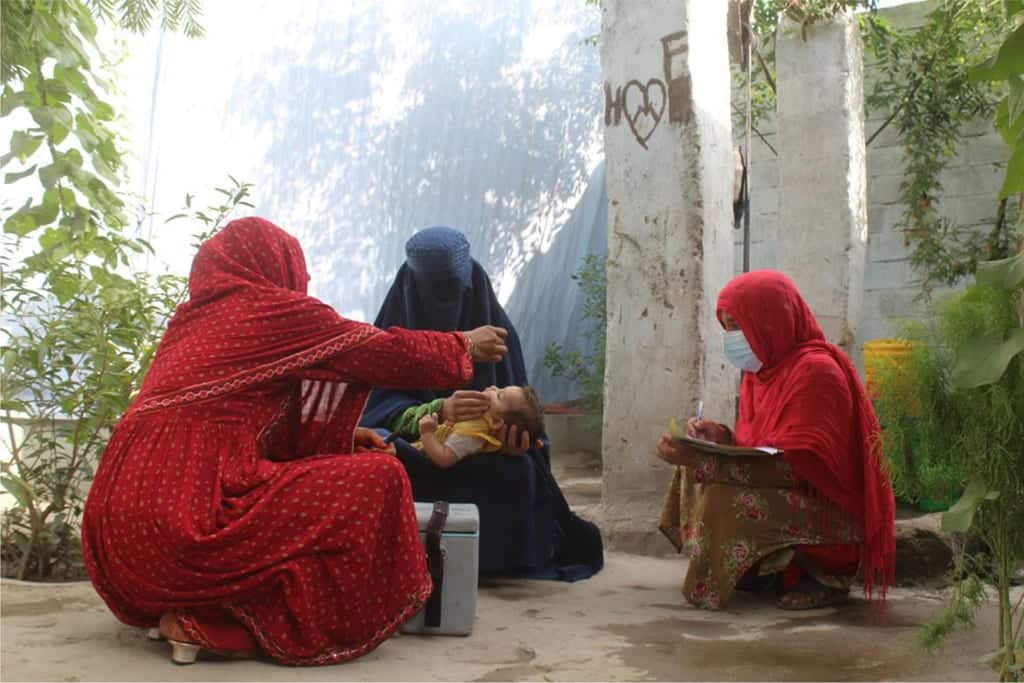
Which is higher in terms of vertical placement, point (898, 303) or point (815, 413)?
point (898, 303)

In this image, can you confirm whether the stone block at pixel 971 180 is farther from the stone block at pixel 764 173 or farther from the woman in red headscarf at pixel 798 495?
the woman in red headscarf at pixel 798 495

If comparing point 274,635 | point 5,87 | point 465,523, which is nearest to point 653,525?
point 465,523

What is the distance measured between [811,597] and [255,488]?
6.81 ft

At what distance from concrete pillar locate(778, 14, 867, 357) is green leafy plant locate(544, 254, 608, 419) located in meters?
1.99

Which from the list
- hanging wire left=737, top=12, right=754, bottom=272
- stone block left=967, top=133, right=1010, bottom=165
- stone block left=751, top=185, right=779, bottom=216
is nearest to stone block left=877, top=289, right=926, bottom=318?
stone block left=967, top=133, right=1010, bottom=165

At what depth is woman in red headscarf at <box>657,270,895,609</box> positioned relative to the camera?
12.4 feet

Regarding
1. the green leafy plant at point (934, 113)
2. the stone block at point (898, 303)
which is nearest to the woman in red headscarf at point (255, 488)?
the green leafy plant at point (934, 113)

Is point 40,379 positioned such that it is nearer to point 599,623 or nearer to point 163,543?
point 163,543

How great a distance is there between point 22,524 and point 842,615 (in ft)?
9.73

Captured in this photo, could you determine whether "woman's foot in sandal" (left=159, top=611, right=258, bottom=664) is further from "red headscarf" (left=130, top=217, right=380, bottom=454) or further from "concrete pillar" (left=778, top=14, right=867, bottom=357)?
"concrete pillar" (left=778, top=14, right=867, bottom=357)

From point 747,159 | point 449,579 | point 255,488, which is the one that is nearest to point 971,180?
point 747,159

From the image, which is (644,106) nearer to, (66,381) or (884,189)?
(66,381)

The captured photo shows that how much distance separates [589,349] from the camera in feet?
29.4

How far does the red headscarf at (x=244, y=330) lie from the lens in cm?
299
